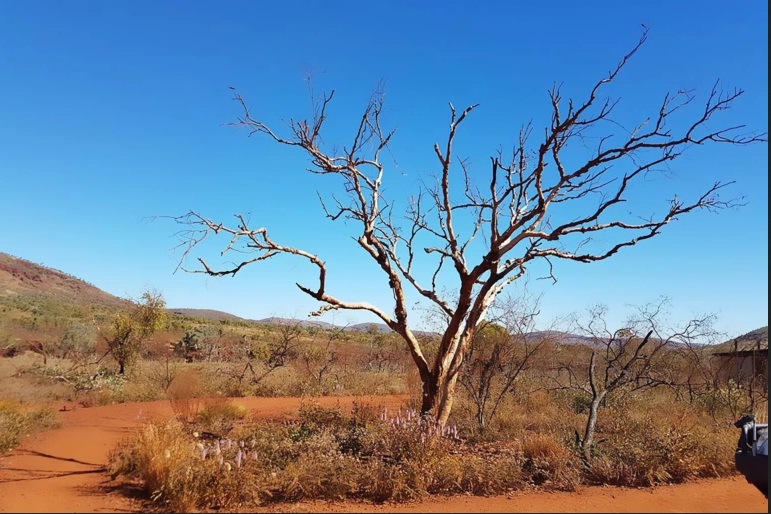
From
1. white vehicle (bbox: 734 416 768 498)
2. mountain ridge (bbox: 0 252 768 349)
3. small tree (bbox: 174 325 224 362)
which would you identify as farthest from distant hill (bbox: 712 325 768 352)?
mountain ridge (bbox: 0 252 768 349)

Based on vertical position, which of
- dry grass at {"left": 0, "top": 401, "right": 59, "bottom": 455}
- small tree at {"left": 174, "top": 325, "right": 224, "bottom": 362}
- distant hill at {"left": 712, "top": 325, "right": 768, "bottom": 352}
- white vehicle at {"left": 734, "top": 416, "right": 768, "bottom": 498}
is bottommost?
dry grass at {"left": 0, "top": 401, "right": 59, "bottom": 455}

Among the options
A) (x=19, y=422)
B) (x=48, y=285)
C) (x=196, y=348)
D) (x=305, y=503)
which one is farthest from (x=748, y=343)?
(x=48, y=285)

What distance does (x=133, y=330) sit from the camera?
20.8 metres

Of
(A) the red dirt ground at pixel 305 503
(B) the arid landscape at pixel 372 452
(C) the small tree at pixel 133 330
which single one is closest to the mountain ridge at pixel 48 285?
(C) the small tree at pixel 133 330

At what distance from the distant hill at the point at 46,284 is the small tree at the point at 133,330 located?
47924mm

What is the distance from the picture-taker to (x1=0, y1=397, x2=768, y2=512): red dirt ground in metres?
6.24

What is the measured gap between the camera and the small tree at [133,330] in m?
20.4

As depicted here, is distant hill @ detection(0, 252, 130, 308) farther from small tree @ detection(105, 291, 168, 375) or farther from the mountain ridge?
small tree @ detection(105, 291, 168, 375)

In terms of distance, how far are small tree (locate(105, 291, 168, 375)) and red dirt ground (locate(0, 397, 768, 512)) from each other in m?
11.7

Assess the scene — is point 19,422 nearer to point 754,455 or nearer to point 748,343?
point 754,455

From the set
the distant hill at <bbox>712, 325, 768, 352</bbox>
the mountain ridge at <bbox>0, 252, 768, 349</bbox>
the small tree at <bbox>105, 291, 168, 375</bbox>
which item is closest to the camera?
the distant hill at <bbox>712, 325, 768, 352</bbox>

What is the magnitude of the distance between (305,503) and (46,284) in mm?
85391

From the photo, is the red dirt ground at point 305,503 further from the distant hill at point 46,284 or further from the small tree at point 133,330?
the distant hill at point 46,284

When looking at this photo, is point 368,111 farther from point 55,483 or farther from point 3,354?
point 3,354
